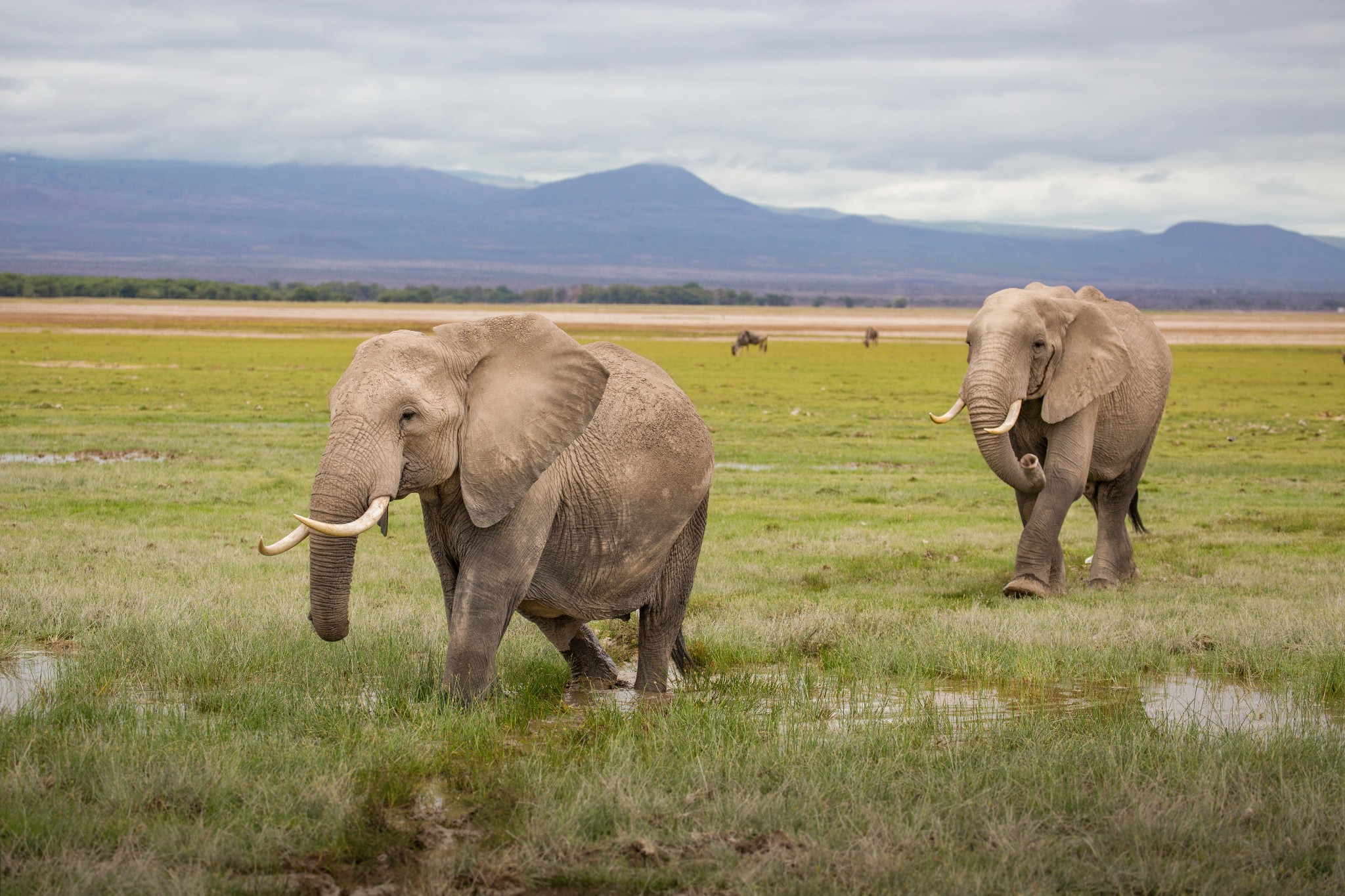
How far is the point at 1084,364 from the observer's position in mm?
11766

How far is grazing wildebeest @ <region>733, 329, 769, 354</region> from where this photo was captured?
200 ft

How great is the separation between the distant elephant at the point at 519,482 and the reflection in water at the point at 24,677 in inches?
74.3

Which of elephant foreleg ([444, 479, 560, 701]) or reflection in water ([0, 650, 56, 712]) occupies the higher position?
elephant foreleg ([444, 479, 560, 701])

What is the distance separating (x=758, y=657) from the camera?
9.02 metres

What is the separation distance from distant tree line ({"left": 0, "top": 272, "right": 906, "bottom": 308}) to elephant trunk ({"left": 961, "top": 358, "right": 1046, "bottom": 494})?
436 ft

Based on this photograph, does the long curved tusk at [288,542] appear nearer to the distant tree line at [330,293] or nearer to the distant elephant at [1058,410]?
the distant elephant at [1058,410]

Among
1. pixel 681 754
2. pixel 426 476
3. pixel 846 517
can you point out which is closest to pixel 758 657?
pixel 681 754

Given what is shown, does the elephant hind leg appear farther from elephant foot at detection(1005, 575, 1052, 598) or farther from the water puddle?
the water puddle

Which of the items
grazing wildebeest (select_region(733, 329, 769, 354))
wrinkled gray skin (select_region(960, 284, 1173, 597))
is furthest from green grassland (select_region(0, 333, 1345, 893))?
grazing wildebeest (select_region(733, 329, 769, 354))

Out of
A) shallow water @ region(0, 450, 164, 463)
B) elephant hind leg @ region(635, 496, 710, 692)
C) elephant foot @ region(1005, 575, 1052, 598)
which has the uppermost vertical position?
elephant hind leg @ region(635, 496, 710, 692)

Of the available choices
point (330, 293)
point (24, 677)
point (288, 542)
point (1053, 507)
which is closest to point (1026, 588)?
point (1053, 507)

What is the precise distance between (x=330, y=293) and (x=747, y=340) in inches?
4401

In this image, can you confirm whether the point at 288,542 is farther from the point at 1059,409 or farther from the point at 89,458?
the point at 89,458

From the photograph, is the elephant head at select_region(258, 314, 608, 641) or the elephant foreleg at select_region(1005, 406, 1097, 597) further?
the elephant foreleg at select_region(1005, 406, 1097, 597)
